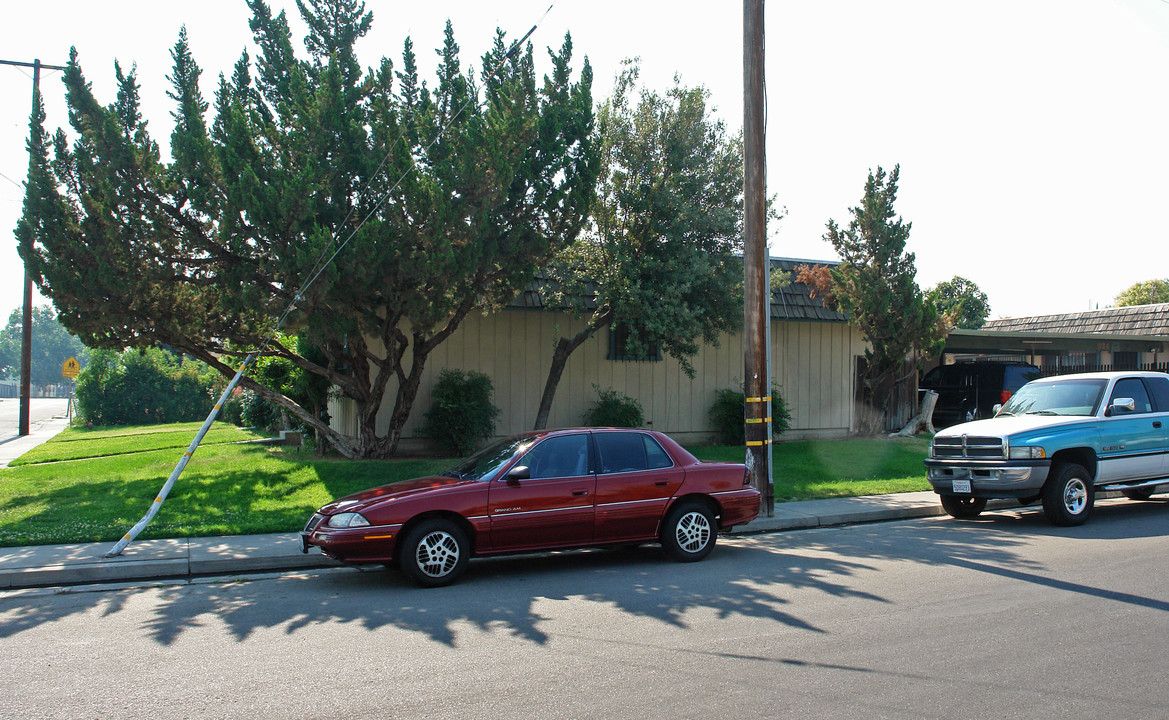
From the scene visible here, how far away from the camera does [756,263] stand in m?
11.6

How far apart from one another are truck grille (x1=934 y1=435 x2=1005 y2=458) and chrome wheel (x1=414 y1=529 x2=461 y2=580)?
23.8 feet

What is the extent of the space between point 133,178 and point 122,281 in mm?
1556

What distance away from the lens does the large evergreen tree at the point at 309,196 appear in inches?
476

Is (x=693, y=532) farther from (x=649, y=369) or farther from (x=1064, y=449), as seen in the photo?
(x=649, y=369)

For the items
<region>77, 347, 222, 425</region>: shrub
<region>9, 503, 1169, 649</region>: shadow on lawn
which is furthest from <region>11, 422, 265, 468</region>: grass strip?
<region>9, 503, 1169, 649</region>: shadow on lawn

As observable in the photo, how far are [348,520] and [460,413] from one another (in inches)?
315

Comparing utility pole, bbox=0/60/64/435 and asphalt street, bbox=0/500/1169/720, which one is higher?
utility pole, bbox=0/60/64/435

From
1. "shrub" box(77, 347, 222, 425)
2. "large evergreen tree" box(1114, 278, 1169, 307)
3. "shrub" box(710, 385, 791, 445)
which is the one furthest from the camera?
"large evergreen tree" box(1114, 278, 1169, 307)

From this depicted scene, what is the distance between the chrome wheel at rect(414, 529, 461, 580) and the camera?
7.61m

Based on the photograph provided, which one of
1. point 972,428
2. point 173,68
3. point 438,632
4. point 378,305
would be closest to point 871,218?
point 972,428

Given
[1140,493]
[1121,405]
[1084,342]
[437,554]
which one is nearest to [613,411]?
[1121,405]

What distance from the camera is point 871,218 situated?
18.6 m

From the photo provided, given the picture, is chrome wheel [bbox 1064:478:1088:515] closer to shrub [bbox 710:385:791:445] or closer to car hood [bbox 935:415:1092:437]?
car hood [bbox 935:415:1092:437]

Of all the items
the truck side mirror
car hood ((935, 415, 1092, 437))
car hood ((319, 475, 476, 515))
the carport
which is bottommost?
car hood ((319, 475, 476, 515))
